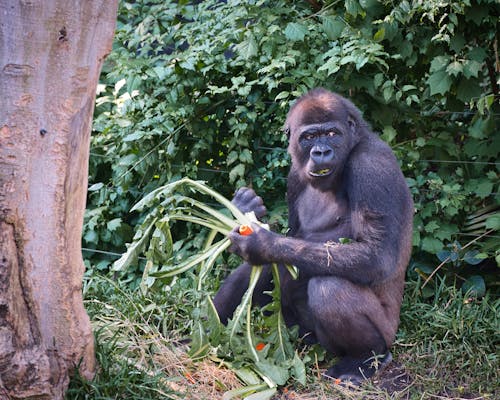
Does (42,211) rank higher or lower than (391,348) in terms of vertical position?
higher

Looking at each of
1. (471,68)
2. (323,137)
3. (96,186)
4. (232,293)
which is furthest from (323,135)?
(96,186)

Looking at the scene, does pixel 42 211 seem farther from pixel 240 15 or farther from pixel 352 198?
pixel 240 15

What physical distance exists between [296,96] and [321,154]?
1100mm

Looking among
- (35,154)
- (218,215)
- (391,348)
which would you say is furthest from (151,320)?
(35,154)

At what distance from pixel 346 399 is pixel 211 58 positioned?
2.63 meters

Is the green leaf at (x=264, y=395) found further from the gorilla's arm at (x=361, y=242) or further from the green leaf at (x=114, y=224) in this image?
the green leaf at (x=114, y=224)

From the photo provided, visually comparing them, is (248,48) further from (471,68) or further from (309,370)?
(309,370)

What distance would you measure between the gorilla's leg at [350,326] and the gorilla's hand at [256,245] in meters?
0.29

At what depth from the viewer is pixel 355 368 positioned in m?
4.22

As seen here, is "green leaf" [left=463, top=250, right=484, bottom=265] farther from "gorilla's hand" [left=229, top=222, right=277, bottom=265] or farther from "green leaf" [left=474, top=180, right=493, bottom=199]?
"gorilla's hand" [left=229, top=222, right=277, bottom=265]

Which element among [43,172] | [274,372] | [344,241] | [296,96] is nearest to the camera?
[43,172]

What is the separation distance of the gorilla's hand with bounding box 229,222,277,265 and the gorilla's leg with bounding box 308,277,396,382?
0.95 feet

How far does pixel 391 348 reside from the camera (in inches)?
178

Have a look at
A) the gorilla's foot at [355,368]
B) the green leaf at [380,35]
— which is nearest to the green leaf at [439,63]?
the green leaf at [380,35]
